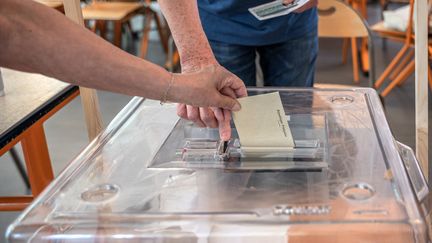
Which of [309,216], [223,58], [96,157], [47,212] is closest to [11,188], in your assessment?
[223,58]

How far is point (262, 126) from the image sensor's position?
81 centimetres

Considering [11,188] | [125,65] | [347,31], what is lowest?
[11,188]

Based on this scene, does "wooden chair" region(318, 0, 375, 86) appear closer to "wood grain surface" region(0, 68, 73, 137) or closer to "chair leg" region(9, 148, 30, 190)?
"wood grain surface" region(0, 68, 73, 137)

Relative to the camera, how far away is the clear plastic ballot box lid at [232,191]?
2.05ft

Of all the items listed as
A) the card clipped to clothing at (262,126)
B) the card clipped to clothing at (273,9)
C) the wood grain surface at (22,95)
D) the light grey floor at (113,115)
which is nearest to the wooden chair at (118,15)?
the light grey floor at (113,115)

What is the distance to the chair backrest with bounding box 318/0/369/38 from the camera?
1.90m

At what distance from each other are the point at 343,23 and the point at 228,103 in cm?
125

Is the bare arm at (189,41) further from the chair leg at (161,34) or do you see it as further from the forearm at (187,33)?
the chair leg at (161,34)

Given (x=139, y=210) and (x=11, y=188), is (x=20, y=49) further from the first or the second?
(x=11, y=188)

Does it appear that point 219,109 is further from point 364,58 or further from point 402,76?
point 364,58

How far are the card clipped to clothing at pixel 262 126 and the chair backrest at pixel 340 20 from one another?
3.82ft

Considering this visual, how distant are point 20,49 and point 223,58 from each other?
2.26 ft

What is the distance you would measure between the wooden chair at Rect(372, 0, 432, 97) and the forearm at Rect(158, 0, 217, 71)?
1806 millimetres

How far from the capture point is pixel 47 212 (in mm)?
660
